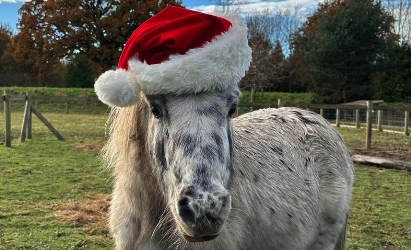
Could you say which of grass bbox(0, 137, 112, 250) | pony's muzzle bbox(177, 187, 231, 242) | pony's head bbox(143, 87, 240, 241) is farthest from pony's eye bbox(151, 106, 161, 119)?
grass bbox(0, 137, 112, 250)

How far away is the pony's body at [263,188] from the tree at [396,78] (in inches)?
1041

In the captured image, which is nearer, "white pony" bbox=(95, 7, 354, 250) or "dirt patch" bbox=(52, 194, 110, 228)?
"white pony" bbox=(95, 7, 354, 250)

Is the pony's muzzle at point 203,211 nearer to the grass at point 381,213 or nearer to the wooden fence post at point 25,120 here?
the grass at point 381,213

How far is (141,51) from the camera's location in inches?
81.7

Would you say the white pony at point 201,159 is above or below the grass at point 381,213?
above

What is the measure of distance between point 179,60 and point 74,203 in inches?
170

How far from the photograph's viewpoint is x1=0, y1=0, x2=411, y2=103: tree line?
26.8 m

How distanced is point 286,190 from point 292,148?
1.27 feet

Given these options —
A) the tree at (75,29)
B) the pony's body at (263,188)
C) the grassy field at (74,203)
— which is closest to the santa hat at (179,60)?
the pony's body at (263,188)

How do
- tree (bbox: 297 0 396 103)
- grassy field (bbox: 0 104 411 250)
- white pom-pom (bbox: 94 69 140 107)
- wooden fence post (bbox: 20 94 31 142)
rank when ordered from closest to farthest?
white pom-pom (bbox: 94 69 140 107) < grassy field (bbox: 0 104 411 250) < wooden fence post (bbox: 20 94 31 142) < tree (bbox: 297 0 396 103)

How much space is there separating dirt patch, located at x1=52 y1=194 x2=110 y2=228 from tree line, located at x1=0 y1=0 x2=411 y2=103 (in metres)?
21.8

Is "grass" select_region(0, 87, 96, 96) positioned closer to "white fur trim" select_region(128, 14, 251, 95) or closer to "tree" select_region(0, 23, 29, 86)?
"tree" select_region(0, 23, 29, 86)

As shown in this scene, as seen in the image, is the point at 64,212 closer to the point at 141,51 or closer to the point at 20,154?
the point at 141,51

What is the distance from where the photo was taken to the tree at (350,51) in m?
26.7
